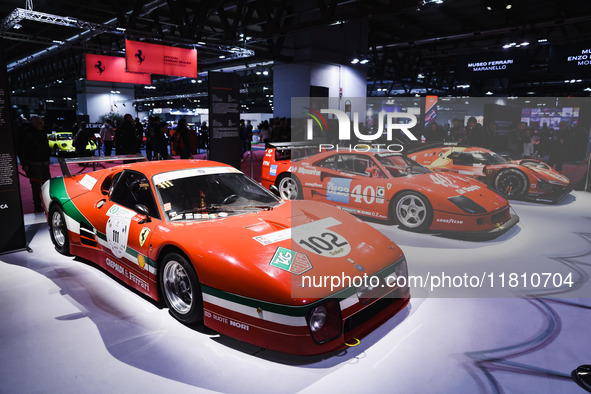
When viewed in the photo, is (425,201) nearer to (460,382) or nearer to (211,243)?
(460,382)

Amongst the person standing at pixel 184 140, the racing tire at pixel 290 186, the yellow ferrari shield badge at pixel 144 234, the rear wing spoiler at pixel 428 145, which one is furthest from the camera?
the person standing at pixel 184 140

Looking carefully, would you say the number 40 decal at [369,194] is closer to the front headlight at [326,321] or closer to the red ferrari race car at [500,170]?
the red ferrari race car at [500,170]

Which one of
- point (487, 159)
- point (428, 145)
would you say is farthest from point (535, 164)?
point (428, 145)

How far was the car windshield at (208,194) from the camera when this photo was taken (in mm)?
2975

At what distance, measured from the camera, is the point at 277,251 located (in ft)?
7.85

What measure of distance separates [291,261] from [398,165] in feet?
10.9

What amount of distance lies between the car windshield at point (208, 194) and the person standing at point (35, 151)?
4090 mm

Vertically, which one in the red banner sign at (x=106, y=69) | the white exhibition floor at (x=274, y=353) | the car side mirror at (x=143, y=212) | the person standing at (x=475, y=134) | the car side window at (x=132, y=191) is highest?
the red banner sign at (x=106, y=69)

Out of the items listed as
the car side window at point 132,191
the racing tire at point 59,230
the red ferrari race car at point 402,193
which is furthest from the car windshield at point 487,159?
the racing tire at point 59,230

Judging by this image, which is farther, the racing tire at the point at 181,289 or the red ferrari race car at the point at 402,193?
the red ferrari race car at the point at 402,193

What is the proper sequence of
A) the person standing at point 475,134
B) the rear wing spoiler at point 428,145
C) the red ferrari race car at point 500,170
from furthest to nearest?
the person standing at point 475,134
the rear wing spoiler at point 428,145
the red ferrari race car at point 500,170

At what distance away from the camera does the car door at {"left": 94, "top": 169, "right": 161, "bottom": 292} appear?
2871mm

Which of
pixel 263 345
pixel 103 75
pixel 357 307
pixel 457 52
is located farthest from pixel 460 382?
pixel 457 52

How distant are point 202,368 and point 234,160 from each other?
5476 mm
